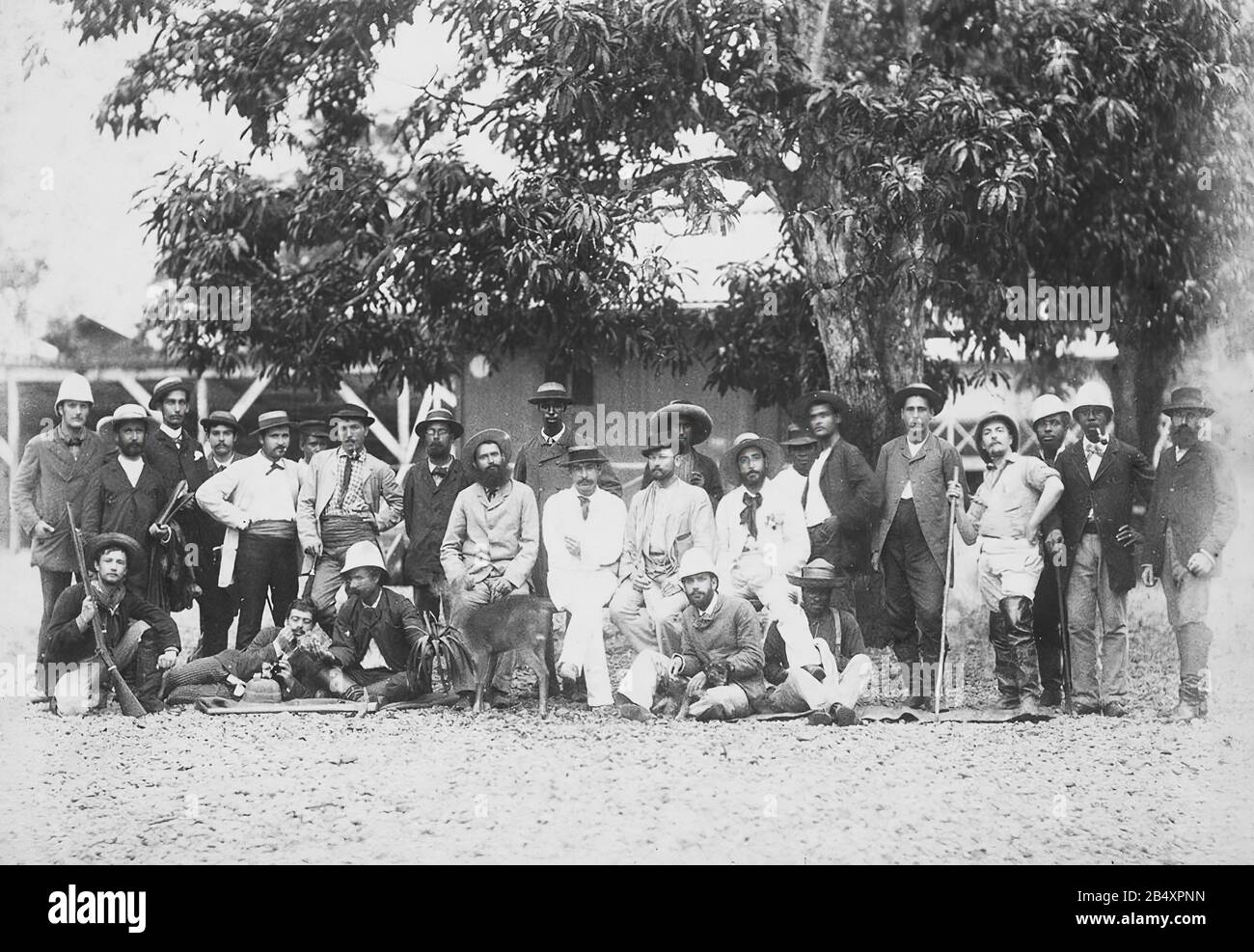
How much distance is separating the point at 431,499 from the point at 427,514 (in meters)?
0.09

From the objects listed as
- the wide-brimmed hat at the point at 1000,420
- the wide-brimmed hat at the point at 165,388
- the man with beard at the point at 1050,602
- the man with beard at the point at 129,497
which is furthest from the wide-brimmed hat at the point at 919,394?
the man with beard at the point at 129,497

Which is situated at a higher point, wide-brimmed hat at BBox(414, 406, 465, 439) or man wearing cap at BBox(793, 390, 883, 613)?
wide-brimmed hat at BBox(414, 406, 465, 439)

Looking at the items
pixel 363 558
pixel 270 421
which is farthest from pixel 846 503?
pixel 270 421

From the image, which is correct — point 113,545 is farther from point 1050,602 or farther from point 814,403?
point 1050,602

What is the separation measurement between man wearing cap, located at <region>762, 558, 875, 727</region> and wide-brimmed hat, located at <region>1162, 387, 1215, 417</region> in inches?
85.6

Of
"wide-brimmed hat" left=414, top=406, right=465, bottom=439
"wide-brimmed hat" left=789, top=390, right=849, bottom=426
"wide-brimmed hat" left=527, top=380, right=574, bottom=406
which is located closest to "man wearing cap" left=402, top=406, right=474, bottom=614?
"wide-brimmed hat" left=414, top=406, right=465, bottom=439

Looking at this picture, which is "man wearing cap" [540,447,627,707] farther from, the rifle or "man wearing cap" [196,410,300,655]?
the rifle

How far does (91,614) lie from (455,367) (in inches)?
97.2

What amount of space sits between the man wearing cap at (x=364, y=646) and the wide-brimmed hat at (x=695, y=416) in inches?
73.9

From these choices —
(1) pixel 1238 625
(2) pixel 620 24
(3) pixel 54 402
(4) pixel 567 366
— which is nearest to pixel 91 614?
(3) pixel 54 402

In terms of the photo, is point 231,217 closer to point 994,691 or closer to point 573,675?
point 573,675

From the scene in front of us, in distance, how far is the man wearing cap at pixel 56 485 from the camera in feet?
24.2

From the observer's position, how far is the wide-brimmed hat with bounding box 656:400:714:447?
24.8ft

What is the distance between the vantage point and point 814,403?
24.7 feet
